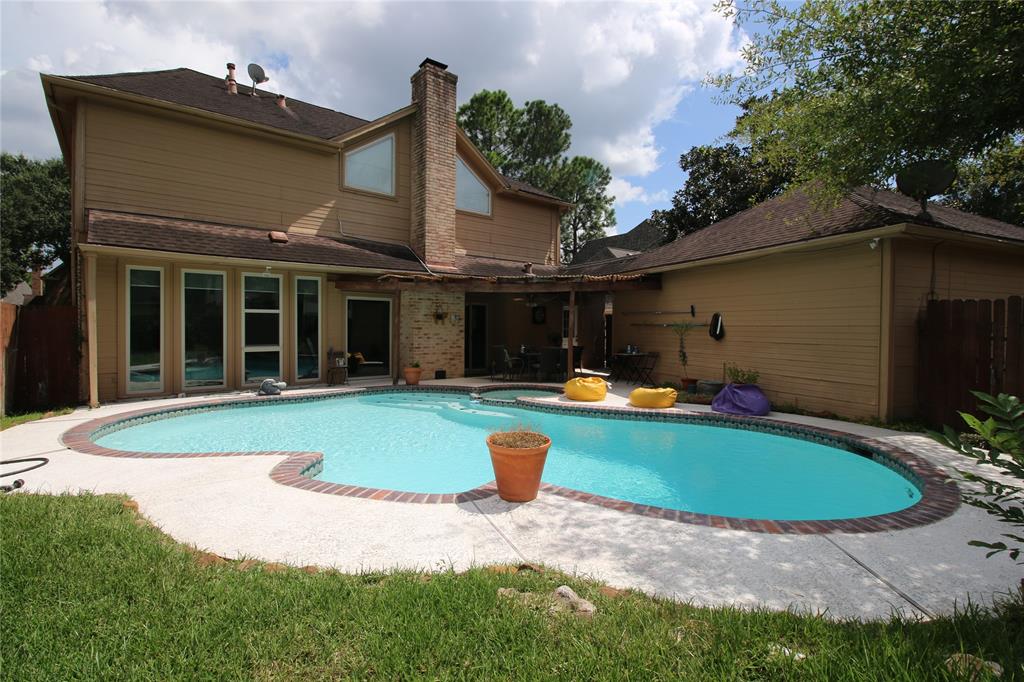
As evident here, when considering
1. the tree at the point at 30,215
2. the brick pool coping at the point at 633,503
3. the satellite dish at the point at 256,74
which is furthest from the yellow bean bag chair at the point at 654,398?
the tree at the point at 30,215

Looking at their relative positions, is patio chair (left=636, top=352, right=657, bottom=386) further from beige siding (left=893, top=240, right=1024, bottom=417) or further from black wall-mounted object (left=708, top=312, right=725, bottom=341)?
beige siding (left=893, top=240, right=1024, bottom=417)

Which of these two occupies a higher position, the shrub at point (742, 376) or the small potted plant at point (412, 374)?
the shrub at point (742, 376)

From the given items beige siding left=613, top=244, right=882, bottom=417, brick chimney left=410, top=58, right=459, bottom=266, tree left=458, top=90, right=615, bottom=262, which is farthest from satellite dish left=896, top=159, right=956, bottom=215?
tree left=458, top=90, right=615, bottom=262

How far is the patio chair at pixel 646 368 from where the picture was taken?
13.6 metres

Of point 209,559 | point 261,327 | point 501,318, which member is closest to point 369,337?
point 261,327

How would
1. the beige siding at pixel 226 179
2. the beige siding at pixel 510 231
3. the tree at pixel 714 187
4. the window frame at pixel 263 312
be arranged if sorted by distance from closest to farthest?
the beige siding at pixel 226 179 < the window frame at pixel 263 312 < the beige siding at pixel 510 231 < the tree at pixel 714 187

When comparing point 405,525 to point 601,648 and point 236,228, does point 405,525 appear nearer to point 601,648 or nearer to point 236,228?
point 601,648

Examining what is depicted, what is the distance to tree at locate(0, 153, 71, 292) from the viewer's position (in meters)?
26.0

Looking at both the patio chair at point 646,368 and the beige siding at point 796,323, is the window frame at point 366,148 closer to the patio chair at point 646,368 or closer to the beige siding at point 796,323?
the beige siding at point 796,323

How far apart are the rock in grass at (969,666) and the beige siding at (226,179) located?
13.8 m

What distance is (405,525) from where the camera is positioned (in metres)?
3.76

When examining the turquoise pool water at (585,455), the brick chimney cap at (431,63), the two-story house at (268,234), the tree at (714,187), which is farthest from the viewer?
the tree at (714,187)

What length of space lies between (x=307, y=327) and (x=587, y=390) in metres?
7.44

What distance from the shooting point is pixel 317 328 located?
12547mm
